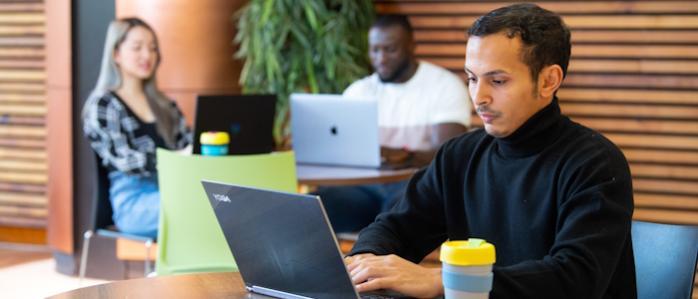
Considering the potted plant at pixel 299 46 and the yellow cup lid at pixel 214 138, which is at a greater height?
the potted plant at pixel 299 46

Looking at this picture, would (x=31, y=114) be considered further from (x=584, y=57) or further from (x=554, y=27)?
(x=554, y=27)

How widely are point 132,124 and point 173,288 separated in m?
2.99

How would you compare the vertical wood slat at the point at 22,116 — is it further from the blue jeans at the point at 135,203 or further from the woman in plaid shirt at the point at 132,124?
the blue jeans at the point at 135,203

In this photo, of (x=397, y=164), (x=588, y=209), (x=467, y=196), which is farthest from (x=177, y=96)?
(x=588, y=209)

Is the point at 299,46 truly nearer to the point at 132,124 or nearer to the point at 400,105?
the point at 400,105

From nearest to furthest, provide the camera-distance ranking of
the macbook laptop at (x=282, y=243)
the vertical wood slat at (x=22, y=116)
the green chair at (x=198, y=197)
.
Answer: the macbook laptop at (x=282, y=243) → the green chair at (x=198, y=197) → the vertical wood slat at (x=22, y=116)

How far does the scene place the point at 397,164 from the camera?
4676mm

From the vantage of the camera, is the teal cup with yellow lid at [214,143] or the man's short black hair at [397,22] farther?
the man's short black hair at [397,22]

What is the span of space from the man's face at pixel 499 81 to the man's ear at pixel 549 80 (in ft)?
0.06

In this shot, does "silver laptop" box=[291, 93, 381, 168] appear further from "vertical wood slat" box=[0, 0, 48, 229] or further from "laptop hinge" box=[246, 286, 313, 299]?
"vertical wood slat" box=[0, 0, 48, 229]

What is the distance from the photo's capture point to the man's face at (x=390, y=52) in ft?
18.0

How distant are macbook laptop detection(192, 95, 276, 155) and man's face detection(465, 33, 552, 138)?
232 centimetres

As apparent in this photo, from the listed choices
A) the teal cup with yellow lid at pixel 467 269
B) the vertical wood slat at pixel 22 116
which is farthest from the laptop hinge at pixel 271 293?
the vertical wood slat at pixel 22 116

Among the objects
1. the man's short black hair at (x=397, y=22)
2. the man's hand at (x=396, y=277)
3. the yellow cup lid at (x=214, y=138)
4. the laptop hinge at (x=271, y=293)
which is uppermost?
the man's short black hair at (x=397, y=22)
